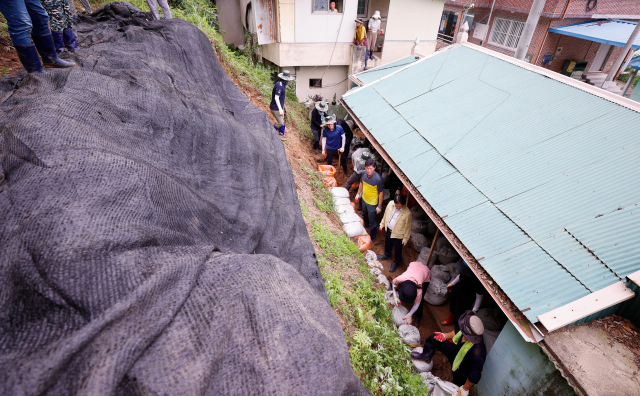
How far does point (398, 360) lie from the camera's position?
4.42m

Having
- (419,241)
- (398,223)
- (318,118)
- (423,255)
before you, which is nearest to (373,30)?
(318,118)

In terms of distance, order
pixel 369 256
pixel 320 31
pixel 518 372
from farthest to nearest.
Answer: pixel 320 31
pixel 369 256
pixel 518 372

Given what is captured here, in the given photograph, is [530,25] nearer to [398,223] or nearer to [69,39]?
[398,223]

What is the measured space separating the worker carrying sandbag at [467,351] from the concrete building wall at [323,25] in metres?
12.3

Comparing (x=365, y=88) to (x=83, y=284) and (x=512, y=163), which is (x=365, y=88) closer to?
(x=512, y=163)

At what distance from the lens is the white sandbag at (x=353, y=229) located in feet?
22.9

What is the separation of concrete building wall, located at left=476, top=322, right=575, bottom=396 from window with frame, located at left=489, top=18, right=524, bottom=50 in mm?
22106

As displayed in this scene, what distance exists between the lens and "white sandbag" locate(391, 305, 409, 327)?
545cm

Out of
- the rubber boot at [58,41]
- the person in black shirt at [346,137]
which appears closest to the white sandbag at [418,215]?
the person in black shirt at [346,137]

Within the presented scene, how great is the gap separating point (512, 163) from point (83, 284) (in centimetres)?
599

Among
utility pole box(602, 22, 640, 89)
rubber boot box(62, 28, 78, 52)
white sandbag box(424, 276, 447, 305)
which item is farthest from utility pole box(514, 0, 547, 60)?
rubber boot box(62, 28, 78, 52)

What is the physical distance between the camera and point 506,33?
2034cm

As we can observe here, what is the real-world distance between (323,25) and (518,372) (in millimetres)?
13179

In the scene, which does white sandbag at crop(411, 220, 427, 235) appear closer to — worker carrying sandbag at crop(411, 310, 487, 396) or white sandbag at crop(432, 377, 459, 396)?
worker carrying sandbag at crop(411, 310, 487, 396)
